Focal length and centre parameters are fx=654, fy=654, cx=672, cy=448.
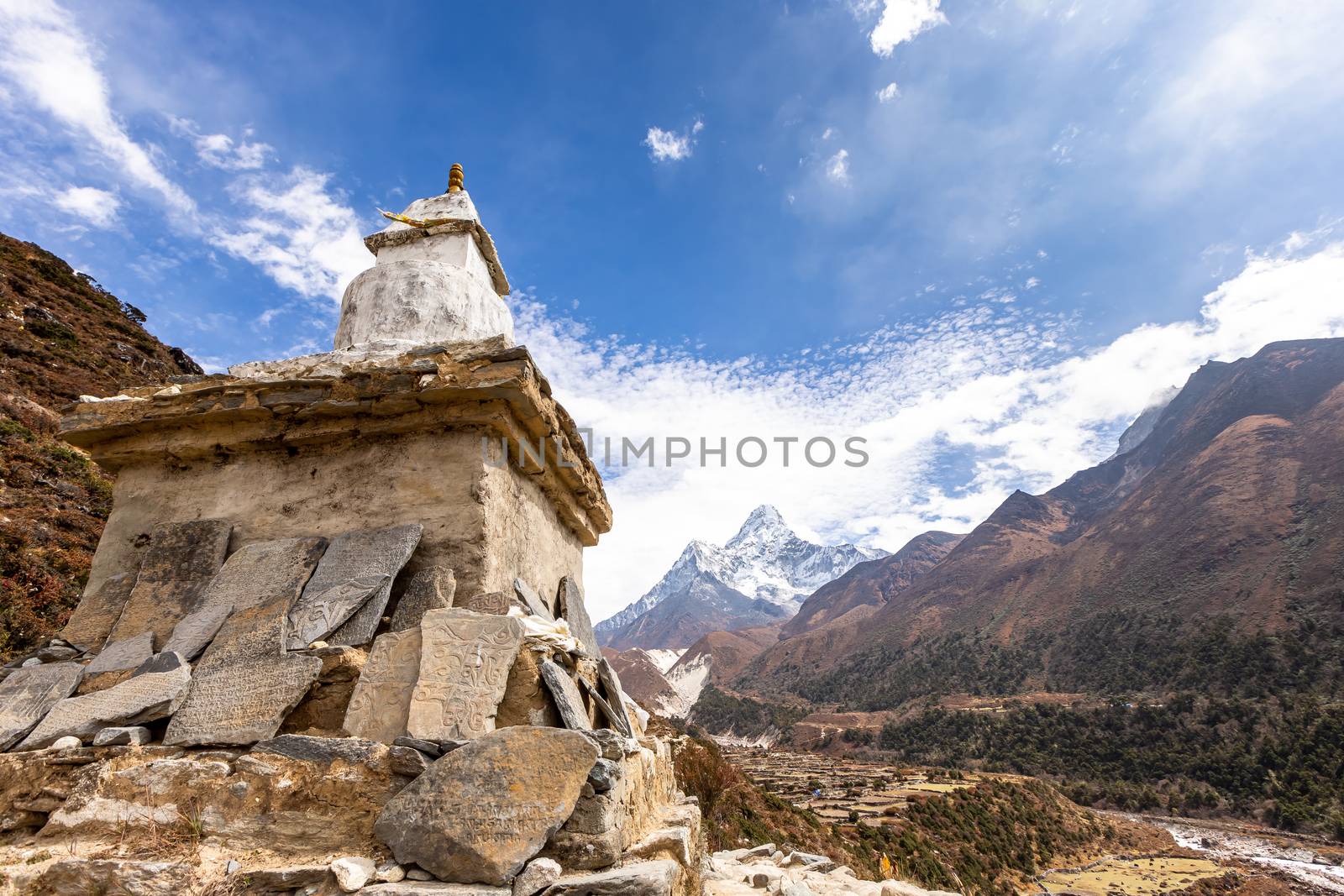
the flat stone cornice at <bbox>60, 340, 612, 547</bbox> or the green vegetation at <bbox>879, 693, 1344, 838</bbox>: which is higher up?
the flat stone cornice at <bbox>60, 340, 612, 547</bbox>

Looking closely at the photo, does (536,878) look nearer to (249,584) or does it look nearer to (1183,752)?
(249,584)

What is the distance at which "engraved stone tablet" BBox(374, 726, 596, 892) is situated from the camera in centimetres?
180

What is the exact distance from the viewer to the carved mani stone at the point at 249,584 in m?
2.69

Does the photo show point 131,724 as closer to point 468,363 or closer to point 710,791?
point 468,363

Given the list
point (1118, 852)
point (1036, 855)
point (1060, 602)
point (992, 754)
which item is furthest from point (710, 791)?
point (1060, 602)

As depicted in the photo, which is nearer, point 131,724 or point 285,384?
point 131,724

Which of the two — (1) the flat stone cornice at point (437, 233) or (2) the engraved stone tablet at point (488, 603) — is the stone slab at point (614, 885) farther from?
(1) the flat stone cornice at point (437, 233)

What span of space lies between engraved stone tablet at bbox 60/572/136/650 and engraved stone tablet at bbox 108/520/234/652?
0.28 feet

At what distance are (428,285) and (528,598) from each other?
2.08 meters

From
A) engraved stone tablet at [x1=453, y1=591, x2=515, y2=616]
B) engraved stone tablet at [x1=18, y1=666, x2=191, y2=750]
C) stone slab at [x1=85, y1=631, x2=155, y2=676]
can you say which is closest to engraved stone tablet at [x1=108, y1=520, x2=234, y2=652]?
stone slab at [x1=85, y1=631, x2=155, y2=676]

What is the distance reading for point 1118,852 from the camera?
1228 inches

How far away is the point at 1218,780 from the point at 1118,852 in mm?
13032

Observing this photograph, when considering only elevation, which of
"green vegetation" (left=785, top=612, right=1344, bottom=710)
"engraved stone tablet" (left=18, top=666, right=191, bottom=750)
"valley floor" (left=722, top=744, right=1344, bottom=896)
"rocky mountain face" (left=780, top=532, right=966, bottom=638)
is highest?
"rocky mountain face" (left=780, top=532, right=966, bottom=638)

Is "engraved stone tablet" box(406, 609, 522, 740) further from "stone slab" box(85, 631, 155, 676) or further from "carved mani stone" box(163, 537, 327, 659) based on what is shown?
"stone slab" box(85, 631, 155, 676)
